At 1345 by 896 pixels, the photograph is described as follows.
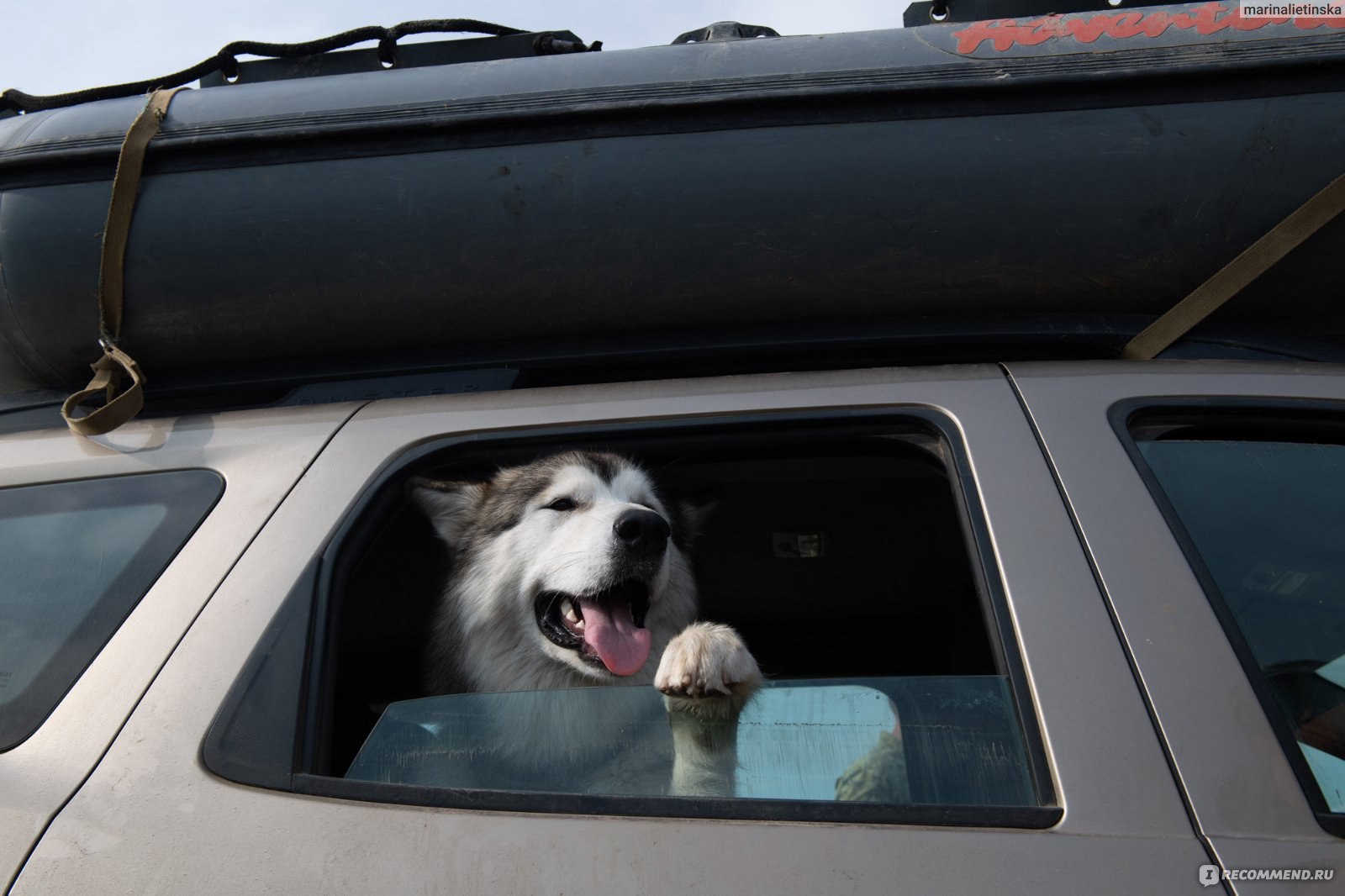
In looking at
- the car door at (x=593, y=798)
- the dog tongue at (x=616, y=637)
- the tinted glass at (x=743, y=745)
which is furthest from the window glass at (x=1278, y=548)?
the dog tongue at (x=616, y=637)

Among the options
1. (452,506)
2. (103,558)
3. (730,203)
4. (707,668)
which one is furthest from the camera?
(452,506)

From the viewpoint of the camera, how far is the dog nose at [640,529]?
2711mm

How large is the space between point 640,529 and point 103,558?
145cm

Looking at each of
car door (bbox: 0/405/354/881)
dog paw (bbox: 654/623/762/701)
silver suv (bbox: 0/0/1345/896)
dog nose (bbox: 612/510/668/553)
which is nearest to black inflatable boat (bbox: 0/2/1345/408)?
silver suv (bbox: 0/0/1345/896)

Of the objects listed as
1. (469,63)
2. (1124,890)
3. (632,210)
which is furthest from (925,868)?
(469,63)

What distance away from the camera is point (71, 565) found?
1.55 meters

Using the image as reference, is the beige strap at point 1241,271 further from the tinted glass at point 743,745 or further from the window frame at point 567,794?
the tinted glass at point 743,745

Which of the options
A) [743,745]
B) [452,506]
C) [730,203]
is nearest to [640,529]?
[452,506]

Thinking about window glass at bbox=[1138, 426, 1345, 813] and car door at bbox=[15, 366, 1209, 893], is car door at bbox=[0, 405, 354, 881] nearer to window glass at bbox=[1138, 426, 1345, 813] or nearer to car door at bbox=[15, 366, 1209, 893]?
car door at bbox=[15, 366, 1209, 893]

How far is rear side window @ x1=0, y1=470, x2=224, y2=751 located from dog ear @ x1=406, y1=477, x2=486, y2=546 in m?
1.19

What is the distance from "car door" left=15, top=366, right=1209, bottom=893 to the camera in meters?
1.16

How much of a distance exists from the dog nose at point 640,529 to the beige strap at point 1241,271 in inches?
53.1

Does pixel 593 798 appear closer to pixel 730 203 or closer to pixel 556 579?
pixel 730 203

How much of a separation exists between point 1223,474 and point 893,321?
27.5 inches
